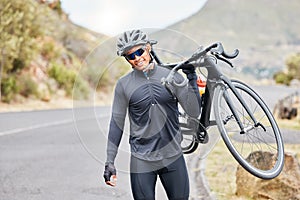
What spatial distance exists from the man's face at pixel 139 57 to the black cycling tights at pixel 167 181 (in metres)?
0.83

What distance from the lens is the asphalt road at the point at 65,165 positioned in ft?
16.6

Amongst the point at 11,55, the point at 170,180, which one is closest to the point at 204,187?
the point at 170,180

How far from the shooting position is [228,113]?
4.20 metres

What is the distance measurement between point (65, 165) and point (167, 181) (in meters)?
7.27

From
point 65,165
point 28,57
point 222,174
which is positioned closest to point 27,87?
point 28,57

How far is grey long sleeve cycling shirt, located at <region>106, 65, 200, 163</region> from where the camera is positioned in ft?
14.7

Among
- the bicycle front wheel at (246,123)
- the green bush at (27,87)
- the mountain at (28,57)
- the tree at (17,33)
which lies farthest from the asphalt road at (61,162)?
the green bush at (27,87)

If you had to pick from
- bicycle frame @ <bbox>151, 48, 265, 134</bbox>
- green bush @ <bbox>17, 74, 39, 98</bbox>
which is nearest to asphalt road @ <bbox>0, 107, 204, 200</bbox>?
bicycle frame @ <bbox>151, 48, 265, 134</bbox>

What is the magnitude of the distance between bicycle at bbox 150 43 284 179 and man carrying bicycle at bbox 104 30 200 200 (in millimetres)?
93

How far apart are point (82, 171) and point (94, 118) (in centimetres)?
647

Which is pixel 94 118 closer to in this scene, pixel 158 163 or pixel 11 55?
pixel 158 163

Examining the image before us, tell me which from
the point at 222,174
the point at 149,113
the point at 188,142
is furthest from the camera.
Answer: the point at 222,174

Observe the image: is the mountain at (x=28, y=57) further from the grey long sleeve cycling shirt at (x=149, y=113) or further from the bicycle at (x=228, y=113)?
the bicycle at (x=228, y=113)

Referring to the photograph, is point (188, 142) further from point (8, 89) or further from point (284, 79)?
point (284, 79)
